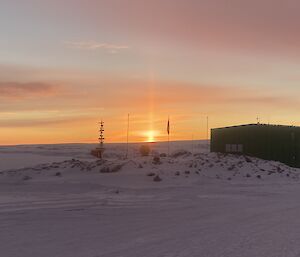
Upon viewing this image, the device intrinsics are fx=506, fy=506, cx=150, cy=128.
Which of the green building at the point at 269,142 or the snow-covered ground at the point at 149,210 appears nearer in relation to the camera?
the snow-covered ground at the point at 149,210

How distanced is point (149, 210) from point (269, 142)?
29.4 m

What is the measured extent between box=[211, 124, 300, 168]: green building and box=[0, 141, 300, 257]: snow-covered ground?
13859 millimetres

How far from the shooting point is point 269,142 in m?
42.6

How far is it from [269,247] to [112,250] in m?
3.08

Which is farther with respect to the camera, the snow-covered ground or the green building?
the green building

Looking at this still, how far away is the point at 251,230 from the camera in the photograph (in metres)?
11.8

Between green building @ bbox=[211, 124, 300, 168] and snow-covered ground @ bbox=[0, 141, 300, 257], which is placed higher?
green building @ bbox=[211, 124, 300, 168]

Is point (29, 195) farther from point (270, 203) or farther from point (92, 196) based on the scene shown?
point (270, 203)

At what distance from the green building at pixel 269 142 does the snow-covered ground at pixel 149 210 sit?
13.9 meters

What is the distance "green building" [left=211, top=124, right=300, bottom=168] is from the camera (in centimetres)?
4259

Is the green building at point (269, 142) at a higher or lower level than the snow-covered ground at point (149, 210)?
higher

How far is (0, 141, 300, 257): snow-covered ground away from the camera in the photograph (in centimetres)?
997

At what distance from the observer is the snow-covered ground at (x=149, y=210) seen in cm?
997

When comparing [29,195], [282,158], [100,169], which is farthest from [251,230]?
[282,158]
